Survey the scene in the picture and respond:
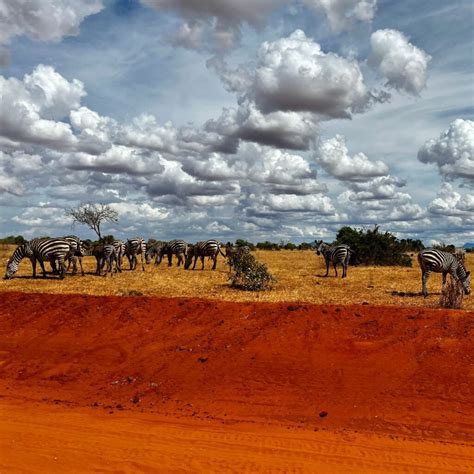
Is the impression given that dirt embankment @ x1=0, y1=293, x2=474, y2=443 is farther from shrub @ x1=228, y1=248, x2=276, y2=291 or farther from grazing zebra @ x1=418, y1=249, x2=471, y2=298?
grazing zebra @ x1=418, y1=249, x2=471, y2=298

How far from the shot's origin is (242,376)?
35.0 feet

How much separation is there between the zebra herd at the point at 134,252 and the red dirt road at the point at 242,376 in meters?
7.06

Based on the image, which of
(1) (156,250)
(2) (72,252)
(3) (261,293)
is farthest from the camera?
(1) (156,250)

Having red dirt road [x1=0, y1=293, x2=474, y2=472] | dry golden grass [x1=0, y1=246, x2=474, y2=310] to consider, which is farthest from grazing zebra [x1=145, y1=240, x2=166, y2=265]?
red dirt road [x1=0, y1=293, x2=474, y2=472]

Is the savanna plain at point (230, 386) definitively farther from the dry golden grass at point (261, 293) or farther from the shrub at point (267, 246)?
the shrub at point (267, 246)

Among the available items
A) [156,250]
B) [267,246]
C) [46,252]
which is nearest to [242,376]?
[46,252]

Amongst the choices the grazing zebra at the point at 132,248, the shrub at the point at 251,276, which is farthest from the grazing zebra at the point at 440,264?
the grazing zebra at the point at 132,248

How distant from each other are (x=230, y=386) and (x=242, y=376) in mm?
446

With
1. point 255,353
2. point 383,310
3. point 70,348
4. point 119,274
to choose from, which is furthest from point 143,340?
point 119,274

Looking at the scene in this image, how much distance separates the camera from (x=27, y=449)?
725 centimetres

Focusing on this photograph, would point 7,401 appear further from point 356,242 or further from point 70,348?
point 356,242

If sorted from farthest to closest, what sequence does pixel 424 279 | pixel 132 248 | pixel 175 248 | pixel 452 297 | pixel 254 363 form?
pixel 175 248
pixel 132 248
pixel 424 279
pixel 452 297
pixel 254 363

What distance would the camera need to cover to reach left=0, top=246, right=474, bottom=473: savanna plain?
7.20 meters

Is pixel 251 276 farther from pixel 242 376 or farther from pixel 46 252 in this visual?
pixel 46 252
